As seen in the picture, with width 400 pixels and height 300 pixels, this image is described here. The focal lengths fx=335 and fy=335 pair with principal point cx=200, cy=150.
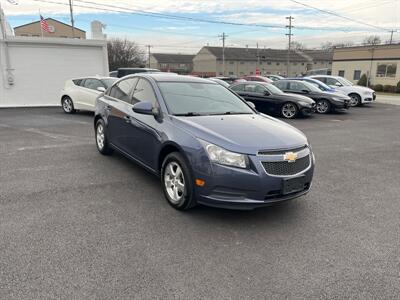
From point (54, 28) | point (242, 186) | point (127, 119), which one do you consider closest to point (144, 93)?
point (127, 119)

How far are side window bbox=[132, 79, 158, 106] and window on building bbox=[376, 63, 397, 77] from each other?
1348 inches

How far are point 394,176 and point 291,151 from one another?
3.10m

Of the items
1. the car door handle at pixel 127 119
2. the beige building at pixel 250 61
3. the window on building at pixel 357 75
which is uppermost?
the beige building at pixel 250 61

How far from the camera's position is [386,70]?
33281mm

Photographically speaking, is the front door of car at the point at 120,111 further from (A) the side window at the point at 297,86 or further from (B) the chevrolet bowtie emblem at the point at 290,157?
(A) the side window at the point at 297,86

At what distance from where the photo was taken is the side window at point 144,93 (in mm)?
4719

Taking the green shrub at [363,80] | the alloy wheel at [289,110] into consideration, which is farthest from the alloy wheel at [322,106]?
the green shrub at [363,80]

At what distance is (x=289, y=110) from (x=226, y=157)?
10012 mm

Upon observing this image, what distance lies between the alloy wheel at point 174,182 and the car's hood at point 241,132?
499 millimetres

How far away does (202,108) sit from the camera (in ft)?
15.2

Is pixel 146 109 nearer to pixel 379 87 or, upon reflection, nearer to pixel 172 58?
pixel 379 87


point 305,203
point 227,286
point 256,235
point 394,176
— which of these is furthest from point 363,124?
point 227,286

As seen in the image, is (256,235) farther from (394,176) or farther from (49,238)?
(394,176)

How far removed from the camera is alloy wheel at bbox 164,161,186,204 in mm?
3965
